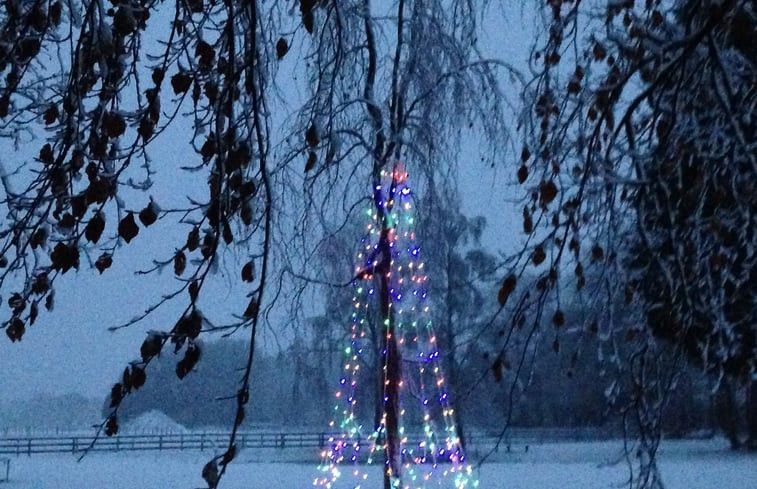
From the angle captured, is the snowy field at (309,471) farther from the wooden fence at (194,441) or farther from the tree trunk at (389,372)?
the tree trunk at (389,372)

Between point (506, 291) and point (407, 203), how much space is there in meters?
5.64

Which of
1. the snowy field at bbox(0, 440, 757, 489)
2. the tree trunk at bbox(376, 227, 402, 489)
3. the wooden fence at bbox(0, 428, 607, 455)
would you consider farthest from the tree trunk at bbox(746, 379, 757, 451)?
the tree trunk at bbox(376, 227, 402, 489)

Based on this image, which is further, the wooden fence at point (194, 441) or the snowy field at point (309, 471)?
the wooden fence at point (194, 441)

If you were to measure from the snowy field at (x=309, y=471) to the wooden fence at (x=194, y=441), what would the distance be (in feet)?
1.63

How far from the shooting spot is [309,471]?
21.1m

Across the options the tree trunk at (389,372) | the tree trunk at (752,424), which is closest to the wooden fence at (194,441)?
the tree trunk at (752,424)

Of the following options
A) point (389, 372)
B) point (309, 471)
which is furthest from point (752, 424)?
point (389, 372)

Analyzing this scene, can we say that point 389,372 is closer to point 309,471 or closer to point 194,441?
point 309,471

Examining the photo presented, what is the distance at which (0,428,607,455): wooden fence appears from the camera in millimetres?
27234

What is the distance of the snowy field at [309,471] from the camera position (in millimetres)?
17578

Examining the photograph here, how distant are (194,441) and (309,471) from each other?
10.2 metres

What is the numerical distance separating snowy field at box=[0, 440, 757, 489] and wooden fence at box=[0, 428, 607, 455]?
1.63 feet

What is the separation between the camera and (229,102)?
9.23ft

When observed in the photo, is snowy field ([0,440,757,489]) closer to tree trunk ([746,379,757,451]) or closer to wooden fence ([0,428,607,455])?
wooden fence ([0,428,607,455])
